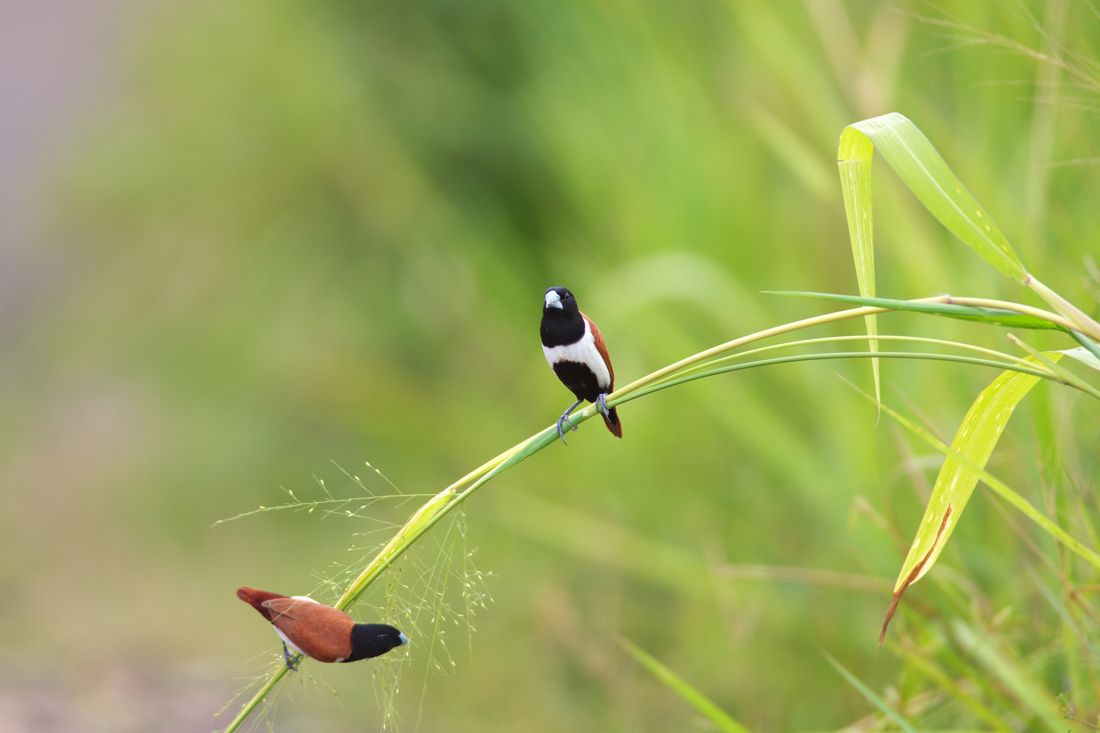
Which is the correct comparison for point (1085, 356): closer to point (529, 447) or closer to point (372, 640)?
point (529, 447)

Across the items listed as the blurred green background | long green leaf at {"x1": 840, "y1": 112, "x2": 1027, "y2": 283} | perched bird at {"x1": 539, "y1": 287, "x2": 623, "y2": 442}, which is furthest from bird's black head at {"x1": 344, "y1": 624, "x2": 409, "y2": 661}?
long green leaf at {"x1": 840, "y1": 112, "x2": 1027, "y2": 283}

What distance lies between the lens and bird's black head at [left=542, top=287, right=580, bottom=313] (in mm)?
854

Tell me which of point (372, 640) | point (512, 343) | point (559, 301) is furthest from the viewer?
point (512, 343)

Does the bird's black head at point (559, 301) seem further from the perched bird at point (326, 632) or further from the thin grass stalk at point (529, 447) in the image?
the perched bird at point (326, 632)

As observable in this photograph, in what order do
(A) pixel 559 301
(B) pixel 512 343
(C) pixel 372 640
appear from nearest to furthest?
(C) pixel 372 640 < (A) pixel 559 301 < (B) pixel 512 343

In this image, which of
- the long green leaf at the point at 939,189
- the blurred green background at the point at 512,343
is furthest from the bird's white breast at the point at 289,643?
the long green leaf at the point at 939,189

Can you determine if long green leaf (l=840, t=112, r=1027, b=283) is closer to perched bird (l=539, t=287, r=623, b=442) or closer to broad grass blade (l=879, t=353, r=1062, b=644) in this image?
broad grass blade (l=879, t=353, r=1062, b=644)

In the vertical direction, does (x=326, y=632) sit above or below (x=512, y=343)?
above

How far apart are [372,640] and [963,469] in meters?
0.50

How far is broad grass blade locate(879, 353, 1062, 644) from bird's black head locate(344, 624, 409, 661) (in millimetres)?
399

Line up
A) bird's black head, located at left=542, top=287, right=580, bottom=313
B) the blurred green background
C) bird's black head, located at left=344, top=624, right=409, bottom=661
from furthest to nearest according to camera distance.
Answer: the blurred green background < bird's black head, located at left=542, top=287, right=580, bottom=313 < bird's black head, located at left=344, top=624, right=409, bottom=661

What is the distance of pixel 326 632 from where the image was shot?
0.57m

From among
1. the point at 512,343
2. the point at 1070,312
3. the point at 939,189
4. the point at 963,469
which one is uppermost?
the point at 939,189

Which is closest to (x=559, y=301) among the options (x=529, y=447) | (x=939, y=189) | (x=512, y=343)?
(x=529, y=447)
